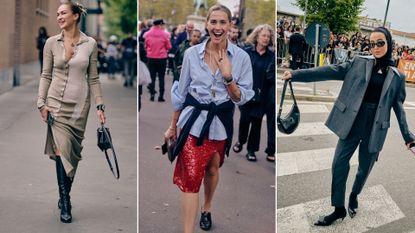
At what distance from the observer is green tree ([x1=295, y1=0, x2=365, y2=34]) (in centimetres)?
322

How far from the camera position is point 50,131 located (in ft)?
12.9

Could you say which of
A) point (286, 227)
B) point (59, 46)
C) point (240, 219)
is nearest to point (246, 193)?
point (240, 219)

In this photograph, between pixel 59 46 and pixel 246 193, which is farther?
pixel 246 193

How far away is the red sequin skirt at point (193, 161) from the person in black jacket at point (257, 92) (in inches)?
31.1

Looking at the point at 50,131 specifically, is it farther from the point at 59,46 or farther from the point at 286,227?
the point at 286,227

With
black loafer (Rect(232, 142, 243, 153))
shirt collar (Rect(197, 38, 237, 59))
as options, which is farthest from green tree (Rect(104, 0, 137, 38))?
shirt collar (Rect(197, 38, 237, 59))

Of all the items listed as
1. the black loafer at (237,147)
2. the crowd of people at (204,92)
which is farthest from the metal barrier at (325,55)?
the black loafer at (237,147)

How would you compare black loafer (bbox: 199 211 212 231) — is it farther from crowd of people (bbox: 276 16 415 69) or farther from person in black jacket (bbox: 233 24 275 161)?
crowd of people (bbox: 276 16 415 69)

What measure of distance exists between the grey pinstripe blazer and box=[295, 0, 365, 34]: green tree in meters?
0.20

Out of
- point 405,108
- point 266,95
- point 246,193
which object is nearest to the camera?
point 405,108

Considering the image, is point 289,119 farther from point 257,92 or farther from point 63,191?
point 63,191

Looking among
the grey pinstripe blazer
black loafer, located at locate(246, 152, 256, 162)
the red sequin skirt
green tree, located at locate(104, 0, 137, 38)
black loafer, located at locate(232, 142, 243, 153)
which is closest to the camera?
the grey pinstripe blazer

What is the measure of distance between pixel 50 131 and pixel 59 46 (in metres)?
0.58

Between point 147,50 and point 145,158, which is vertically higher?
point 147,50
